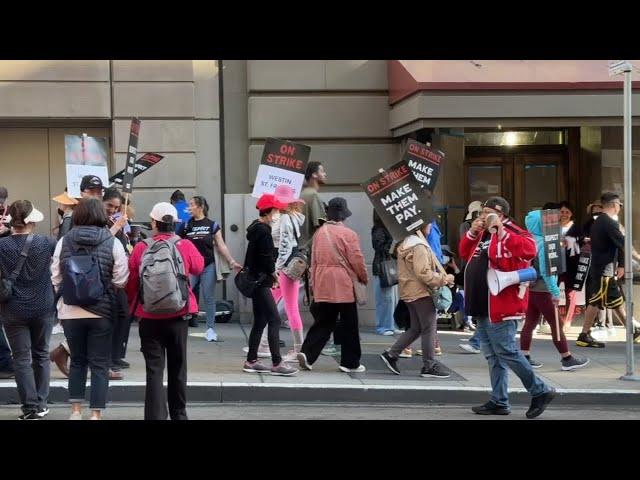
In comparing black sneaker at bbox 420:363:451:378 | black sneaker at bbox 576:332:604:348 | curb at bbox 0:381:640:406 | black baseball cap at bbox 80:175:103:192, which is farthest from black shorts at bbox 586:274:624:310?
black baseball cap at bbox 80:175:103:192

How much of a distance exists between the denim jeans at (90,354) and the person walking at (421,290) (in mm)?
3412

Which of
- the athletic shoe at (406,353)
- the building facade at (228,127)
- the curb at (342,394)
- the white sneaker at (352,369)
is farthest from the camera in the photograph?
the building facade at (228,127)

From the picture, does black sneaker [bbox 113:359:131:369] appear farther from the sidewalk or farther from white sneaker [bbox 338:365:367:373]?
white sneaker [bbox 338:365:367:373]

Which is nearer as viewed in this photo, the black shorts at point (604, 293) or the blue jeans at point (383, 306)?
the black shorts at point (604, 293)

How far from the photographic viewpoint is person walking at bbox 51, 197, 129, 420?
7777 millimetres

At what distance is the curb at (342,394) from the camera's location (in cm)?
944

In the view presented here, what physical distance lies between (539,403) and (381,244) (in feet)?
15.1

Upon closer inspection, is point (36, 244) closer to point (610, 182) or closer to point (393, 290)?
point (393, 290)

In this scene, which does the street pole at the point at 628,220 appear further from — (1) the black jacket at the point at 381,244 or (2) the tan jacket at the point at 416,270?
(1) the black jacket at the point at 381,244

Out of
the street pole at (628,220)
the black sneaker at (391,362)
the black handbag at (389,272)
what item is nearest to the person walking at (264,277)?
the black sneaker at (391,362)

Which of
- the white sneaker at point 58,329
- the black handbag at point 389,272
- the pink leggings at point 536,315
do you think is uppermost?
the black handbag at point 389,272

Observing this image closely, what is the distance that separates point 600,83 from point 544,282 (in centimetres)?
348
